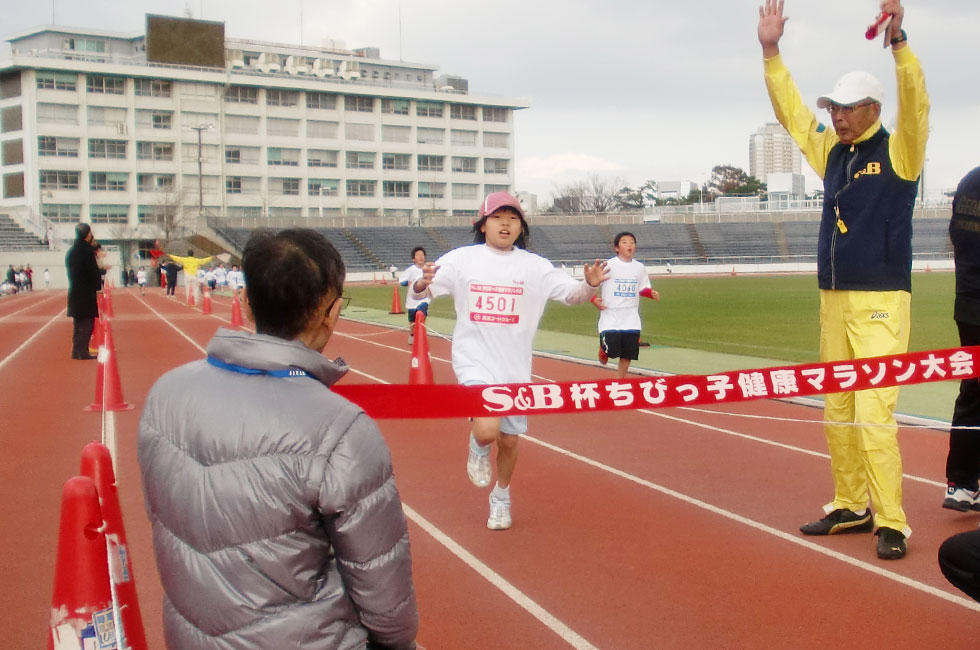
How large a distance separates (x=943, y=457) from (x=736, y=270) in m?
60.3

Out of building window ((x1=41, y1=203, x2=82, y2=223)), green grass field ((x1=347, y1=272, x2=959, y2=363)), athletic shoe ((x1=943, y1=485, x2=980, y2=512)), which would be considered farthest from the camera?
building window ((x1=41, y1=203, x2=82, y2=223))

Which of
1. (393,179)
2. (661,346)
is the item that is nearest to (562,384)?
(661,346)

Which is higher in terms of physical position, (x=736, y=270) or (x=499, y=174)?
(x=499, y=174)

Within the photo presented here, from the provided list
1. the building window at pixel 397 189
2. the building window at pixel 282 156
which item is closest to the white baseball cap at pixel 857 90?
the building window at pixel 282 156

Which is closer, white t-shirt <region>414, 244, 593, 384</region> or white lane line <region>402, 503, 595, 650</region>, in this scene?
white lane line <region>402, 503, 595, 650</region>

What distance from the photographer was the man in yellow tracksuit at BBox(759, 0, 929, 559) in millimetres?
5531

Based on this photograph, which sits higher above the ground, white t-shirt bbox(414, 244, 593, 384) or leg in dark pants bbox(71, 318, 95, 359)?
white t-shirt bbox(414, 244, 593, 384)

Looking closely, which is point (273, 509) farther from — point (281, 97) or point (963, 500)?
point (281, 97)

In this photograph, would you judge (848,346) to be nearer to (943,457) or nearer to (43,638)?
(943,457)

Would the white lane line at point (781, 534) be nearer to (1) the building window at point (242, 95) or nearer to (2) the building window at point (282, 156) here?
(2) the building window at point (282, 156)

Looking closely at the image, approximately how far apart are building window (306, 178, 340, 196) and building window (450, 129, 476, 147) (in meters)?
14.7

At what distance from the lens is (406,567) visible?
228 cm

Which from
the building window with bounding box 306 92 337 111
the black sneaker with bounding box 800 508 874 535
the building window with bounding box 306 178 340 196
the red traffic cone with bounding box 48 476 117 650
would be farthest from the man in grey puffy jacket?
the building window with bounding box 306 92 337 111

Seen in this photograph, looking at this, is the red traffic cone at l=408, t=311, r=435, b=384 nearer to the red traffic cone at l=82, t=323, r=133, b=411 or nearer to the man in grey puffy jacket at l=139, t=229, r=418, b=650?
the red traffic cone at l=82, t=323, r=133, b=411
